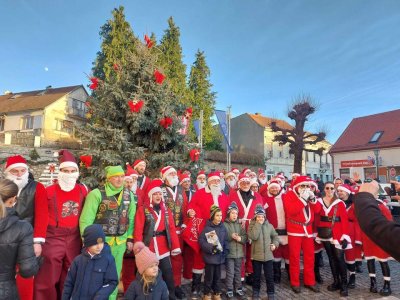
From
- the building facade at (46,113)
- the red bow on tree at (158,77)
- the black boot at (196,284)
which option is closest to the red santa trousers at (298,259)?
the black boot at (196,284)

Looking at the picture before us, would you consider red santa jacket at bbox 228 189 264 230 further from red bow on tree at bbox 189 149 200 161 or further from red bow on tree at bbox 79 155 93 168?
red bow on tree at bbox 79 155 93 168

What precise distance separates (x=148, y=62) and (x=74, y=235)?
7.12m

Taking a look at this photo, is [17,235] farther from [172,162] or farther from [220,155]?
[220,155]

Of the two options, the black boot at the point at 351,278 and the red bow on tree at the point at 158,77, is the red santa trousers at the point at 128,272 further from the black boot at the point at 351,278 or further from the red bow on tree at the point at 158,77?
the red bow on tree at the point at 158,77

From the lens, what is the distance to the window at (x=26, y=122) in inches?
1275

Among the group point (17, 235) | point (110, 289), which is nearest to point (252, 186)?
point (110, 289)

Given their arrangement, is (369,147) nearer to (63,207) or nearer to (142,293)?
(63,207)

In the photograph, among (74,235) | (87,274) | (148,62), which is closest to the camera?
(87,274)

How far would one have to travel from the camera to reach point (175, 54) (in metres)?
30.3

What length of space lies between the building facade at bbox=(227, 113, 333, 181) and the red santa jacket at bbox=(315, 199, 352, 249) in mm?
34484

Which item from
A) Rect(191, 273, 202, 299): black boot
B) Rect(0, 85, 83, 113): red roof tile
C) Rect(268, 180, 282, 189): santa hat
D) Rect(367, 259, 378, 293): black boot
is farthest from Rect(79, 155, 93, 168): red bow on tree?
Rect(0, 85, 83, 113): red roof tile

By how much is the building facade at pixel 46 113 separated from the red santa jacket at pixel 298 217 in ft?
89.8

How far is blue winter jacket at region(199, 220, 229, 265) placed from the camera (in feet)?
15.6

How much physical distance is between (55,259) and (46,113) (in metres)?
31.4
